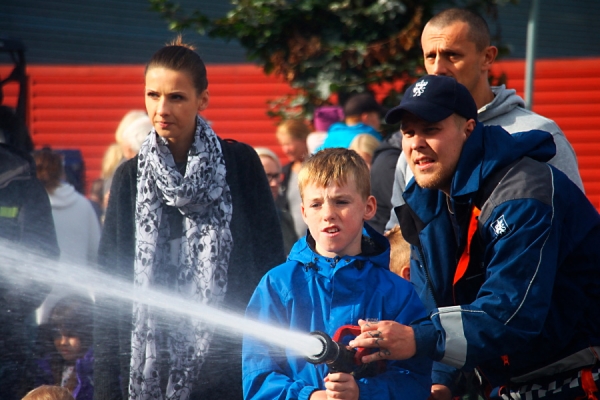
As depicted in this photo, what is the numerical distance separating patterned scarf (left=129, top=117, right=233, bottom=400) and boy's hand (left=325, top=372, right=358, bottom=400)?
3.87ft

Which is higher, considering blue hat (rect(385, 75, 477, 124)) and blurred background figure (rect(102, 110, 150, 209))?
Answer: blurred background figure (rect(102, 110, 150, 209))

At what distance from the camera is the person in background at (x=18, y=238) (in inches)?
176

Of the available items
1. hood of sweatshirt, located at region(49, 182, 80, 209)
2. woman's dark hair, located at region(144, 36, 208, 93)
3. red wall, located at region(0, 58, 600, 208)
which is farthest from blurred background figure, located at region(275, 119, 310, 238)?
red wall, located at region(0, 58, 600, 208)

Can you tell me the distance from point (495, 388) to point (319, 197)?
1.07 m

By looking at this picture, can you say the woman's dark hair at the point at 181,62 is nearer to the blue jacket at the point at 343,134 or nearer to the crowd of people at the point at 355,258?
the crowd of people at the point at 355,258

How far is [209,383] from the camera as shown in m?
3.87

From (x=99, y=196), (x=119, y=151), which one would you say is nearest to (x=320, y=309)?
(x=119, y=151)

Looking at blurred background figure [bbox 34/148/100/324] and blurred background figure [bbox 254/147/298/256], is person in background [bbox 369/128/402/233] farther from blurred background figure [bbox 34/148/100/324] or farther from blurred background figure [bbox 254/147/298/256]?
blurred background figure [bbox 34/148/100/324]

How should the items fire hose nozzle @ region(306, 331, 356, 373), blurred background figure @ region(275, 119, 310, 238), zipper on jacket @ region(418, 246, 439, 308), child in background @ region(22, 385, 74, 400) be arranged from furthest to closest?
blurred background figure @ region(275, 119, 310, 238), child in background @ region(22, 385, 74, 400), zipper on jacket @ region(418, 246, 439, 308), fire hose nozzle @ region(306, 331, 356, 373)

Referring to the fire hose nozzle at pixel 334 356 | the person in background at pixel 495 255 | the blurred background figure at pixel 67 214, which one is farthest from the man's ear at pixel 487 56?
the blurred background figure at pixel 67 214

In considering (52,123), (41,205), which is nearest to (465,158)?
(41,205)

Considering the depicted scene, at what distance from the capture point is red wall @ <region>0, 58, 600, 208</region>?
42.5ft

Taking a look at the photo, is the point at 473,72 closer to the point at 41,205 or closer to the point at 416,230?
the point at 416,230

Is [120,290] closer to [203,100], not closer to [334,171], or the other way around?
[203,100]
